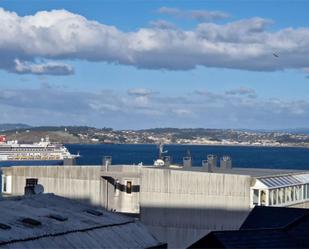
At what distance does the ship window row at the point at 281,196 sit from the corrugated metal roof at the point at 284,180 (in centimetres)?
22

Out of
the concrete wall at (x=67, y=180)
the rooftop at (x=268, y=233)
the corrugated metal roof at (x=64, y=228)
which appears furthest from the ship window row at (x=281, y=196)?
the rooftop at (x=268, y=233)

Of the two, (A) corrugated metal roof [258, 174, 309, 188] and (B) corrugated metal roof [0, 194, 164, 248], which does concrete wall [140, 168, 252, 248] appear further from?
(B) corrugated metal roof [0, 194, 164, 248]

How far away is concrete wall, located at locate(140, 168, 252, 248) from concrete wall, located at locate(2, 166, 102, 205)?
125 inches

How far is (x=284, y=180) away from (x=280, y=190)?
1686 mm

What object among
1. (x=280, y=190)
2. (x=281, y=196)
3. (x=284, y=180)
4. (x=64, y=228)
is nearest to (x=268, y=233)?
(x=64, y=228)

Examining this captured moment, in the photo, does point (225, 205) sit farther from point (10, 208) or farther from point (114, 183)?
point (10, 208)

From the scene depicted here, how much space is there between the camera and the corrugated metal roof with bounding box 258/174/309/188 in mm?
34794

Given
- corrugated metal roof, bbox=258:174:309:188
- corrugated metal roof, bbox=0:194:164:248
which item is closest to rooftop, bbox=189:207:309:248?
corrugated metal roof, bbox=0:194:164:248

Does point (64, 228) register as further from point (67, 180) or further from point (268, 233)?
point (67, 180)

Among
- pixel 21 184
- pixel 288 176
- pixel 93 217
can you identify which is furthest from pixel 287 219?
pixel 21 184

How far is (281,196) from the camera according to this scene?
36.0 metres

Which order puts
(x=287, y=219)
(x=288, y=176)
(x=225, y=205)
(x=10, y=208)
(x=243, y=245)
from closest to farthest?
(x=243, y=245)
(x=287, y=219)
(x=10, y=208)
(x=225, y=205)
(x=288, y=176)

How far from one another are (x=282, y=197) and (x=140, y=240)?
48.7 feet

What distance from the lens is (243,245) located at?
1561cm
